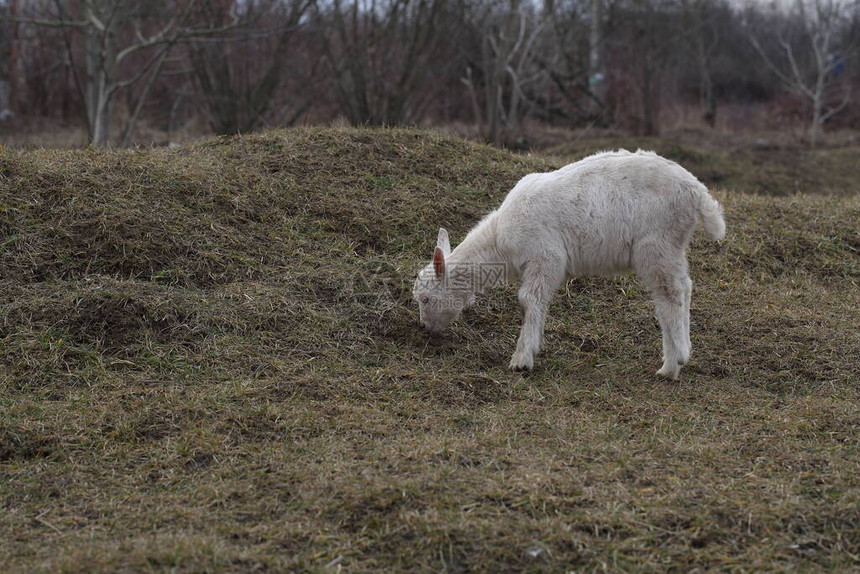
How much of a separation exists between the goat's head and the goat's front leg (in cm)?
58

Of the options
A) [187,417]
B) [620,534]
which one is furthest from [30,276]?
[620,534]

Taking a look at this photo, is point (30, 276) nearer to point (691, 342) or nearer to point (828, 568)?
point (691, 342)

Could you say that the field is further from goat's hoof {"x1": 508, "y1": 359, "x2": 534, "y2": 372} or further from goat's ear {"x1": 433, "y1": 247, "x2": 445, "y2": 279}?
goat's ear {"x1": 433, "y1": 247, "x2": 445, "y2": 279}

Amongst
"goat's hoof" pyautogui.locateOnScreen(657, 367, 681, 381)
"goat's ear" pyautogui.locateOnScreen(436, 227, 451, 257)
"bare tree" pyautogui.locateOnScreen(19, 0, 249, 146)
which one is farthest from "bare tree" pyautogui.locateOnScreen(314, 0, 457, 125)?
"goat's hoof" pyautogui.locateOnScreen(657, 367, 681, 381)

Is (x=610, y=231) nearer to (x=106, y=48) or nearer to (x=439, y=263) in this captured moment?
(x=439, y=263)

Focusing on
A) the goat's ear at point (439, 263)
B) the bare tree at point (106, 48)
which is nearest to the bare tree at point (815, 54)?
the bare tree at point (106, 48)

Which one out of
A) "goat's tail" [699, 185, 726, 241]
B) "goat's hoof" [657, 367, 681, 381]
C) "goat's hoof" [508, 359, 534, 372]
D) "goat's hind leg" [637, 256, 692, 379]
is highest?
"goat's tail" [699, 185, 726, 241]

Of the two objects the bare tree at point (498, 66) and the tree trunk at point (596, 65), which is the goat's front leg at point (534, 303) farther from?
the tree trunk at point (596, 65)

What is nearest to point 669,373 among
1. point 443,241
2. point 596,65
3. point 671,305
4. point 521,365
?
point 671,305

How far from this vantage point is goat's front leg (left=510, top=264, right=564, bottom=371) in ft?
20.5

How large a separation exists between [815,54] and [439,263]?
25844 millimetres

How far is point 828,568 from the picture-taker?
362 cm

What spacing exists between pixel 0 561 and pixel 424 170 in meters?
6.34

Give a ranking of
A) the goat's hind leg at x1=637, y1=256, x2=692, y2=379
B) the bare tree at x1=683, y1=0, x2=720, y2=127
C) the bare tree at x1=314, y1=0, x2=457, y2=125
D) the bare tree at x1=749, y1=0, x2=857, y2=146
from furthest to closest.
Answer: the bare tree at x1=683, y1=0, x2=720, y2=127 < the bare tree at x1=749, y1=0, x2=857, y2=146 < the bare tree at x1=314, y1=0, x2=457, y2=125 < the goat's hind leg at x1=637, y1=256, x2=692, y2=379
